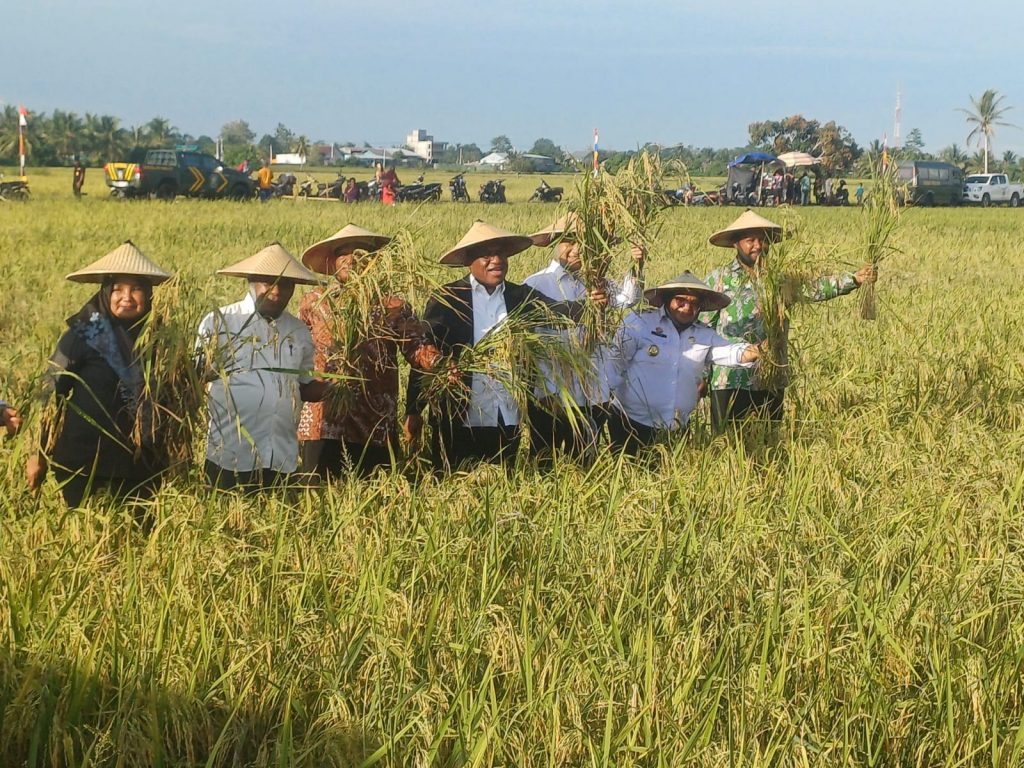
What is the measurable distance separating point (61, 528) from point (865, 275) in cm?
332

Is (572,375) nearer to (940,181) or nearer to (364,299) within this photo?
(364,299)

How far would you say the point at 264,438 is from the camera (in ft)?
13.3

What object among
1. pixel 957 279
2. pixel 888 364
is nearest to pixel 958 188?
pixel 957 279

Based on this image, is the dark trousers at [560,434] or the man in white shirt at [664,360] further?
the man in white shirt at [664,360]

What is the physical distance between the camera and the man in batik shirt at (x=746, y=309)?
4.90 metres

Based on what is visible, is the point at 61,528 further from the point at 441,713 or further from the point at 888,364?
the point at 888,364

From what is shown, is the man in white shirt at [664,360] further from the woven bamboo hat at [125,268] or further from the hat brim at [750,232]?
the woven bamboo hat at [125,268]

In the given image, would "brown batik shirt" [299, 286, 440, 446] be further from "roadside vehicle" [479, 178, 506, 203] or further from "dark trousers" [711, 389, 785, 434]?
"roadside vehicle" [479, 178, 506, 203]

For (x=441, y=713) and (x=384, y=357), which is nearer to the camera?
(x=441, y=713)

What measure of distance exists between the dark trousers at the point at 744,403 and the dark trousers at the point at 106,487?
232cm

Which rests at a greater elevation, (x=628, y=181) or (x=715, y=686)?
(x=628, y=181)

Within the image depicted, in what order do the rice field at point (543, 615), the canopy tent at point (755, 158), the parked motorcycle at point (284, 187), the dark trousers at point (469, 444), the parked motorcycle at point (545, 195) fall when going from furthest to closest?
the canopy tent at point (755, 158) → the parked motorcycle at point (545, 195) → the parked motorcycle at point (284, 187) → the dark trousers at point (469, 444) → the rice field at point (543, 615)

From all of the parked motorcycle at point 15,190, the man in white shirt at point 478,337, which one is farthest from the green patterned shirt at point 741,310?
the parked motorcycle at point 15,190

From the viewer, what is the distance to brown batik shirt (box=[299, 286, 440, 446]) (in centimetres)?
401
